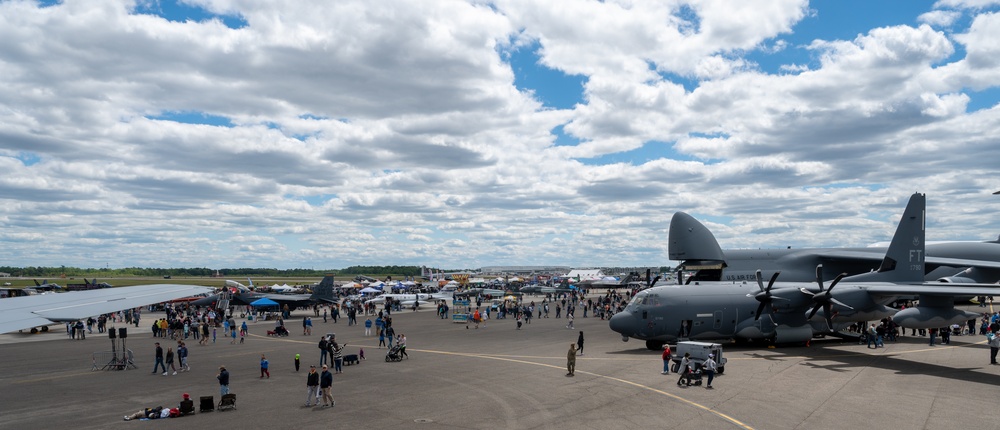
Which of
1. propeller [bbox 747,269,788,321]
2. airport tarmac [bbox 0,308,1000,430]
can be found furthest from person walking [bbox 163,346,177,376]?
propeller [bbox 747,269,788,321]

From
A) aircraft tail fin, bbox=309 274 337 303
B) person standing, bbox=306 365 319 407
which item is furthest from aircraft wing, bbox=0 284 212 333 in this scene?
aircraft tail fin, bbox=309 274 337 303

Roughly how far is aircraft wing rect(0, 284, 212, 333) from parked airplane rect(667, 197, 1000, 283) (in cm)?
4165

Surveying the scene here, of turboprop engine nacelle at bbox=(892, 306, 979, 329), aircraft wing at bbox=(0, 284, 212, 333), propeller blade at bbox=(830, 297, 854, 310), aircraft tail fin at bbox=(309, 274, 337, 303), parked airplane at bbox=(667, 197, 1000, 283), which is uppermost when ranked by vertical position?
parked airplane at bbox=(667, 197, 1000, 283)

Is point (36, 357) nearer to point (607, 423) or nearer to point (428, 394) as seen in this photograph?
point (428, 394)

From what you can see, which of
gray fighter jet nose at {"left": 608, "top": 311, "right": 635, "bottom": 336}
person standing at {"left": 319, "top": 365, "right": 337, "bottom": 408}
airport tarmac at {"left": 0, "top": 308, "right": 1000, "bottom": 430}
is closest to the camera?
airport tarmac at {"left": 0, "top": 308, "right": 1000, "bottom": 430}

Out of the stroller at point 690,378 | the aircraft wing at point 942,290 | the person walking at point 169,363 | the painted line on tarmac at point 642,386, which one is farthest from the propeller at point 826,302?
the person walking at point 169,363

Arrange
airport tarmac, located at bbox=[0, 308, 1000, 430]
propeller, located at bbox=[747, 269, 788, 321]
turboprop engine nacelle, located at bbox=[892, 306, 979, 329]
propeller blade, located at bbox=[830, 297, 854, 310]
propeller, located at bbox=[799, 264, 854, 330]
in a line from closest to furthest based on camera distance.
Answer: airport tarmac, located at bbox=[0, 308, 1000, 430] → turboprop engine nacelle, located at bbox=[892, 306, 979, 329] → propeller, located at bbox=[799, 264, 854, 330] → propeller blade, located at bbox=[830, 297, 854, 310] → propeller, located at bbox=[747, 269, 788, 321]

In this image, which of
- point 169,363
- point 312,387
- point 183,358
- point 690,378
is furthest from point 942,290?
point 169,363

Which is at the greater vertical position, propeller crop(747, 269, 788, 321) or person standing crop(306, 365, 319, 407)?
propeller crop(747, 269, 788, 321)

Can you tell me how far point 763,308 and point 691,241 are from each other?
2112 cm

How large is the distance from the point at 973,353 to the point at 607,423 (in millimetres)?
25613

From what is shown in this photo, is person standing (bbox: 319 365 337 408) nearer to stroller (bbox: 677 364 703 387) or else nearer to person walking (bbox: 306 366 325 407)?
person walking (bbox: 306 366 325 407)

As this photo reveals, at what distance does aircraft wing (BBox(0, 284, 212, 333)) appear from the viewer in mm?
10930

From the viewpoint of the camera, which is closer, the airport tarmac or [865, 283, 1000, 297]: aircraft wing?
the airport tarmac
